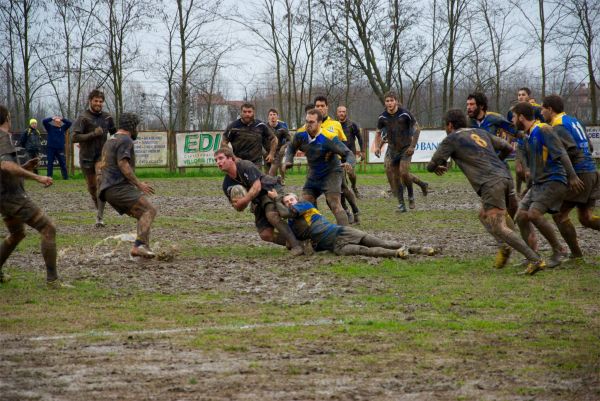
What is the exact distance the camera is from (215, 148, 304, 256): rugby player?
35.5ft

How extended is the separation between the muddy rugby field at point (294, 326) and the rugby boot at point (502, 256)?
0.11 meters

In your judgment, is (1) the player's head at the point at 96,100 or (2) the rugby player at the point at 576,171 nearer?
(2) the rugby player at the point at 576,171

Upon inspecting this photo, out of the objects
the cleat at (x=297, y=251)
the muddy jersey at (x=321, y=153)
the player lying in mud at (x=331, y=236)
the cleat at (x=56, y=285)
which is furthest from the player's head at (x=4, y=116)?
the muddy jersey at (x=321, y=153)

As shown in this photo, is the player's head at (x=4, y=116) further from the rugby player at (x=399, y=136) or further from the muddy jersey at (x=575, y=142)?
the rugby player at (x=399, y=136)

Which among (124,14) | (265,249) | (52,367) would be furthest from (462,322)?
(124,14)

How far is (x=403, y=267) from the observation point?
9914mm

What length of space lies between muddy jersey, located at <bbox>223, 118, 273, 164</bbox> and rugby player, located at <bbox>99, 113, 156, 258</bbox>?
4.19m

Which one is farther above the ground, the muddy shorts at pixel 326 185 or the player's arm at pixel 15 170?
the player's arm at pixel 15 170

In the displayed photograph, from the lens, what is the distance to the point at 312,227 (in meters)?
10.9

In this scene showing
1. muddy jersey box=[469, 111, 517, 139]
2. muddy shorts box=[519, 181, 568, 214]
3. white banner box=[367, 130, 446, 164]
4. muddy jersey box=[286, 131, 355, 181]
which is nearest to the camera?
muddy shorts box=[519, 181, 568, 214]

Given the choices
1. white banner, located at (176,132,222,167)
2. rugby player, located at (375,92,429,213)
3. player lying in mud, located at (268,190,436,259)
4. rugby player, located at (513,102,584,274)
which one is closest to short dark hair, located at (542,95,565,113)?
→ rugby player, located at (513,102,584,274)

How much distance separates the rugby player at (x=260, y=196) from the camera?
10820 millimetres

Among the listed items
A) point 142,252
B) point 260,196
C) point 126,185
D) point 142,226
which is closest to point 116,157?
Answer: point 126,185

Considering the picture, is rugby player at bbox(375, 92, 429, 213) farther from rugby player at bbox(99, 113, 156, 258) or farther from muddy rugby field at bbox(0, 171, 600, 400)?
rugby player at bbox(99, 113, 156, 258)
